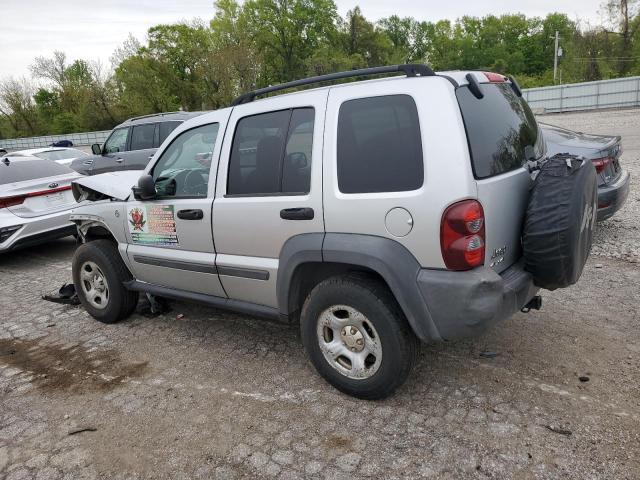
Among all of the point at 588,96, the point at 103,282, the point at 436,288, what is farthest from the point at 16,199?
the point at 588,96

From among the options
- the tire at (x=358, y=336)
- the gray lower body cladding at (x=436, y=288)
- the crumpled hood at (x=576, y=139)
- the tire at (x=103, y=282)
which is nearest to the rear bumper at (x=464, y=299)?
the gray lower body cladding at (x=436, y=288)

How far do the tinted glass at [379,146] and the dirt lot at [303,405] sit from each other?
1.36m

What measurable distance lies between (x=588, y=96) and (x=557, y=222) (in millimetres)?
29929

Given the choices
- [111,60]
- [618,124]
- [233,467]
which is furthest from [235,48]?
[233,467]

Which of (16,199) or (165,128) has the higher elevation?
(165,128)

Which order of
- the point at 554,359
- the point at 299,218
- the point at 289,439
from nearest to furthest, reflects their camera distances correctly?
1. the point at 289,439
2. the point at 299,218
3. the point at 554,359

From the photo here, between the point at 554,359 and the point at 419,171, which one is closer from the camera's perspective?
the point at 419,171

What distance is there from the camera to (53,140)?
162ft

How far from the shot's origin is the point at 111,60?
55688 mm

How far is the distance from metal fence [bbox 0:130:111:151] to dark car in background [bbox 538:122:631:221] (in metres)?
43.8

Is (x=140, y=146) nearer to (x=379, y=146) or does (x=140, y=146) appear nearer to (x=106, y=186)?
(x=106, y=186)

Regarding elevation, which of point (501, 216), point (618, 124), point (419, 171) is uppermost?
point (419, 171)

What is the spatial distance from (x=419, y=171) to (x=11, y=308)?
15.7 ft

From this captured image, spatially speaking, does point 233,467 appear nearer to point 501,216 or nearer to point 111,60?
point 501,216
